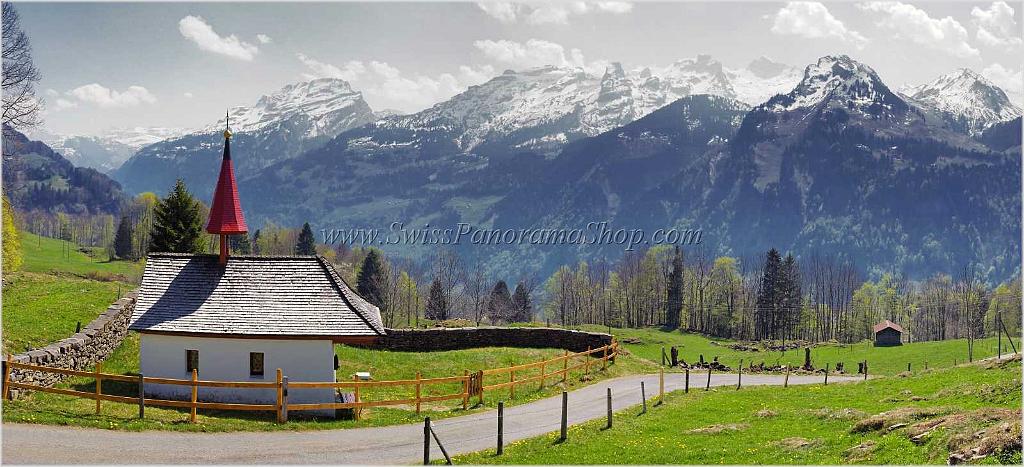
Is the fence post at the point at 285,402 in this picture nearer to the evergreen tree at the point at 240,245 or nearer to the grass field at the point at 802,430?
the grass field at the point at 802,430

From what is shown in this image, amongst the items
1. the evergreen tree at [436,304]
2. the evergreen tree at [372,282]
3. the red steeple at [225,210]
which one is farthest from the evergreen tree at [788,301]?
the red steeple at [225,210]

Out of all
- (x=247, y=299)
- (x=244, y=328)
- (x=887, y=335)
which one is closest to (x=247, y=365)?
(x=244, y=328)

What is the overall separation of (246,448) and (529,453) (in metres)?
8.63

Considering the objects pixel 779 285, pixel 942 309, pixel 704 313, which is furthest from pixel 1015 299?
pixel 704 313

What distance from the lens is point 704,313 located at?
151m

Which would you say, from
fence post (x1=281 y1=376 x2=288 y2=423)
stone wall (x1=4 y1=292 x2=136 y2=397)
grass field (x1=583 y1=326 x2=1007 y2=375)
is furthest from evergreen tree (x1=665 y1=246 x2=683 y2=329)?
fence post (x1=281 y1=376 x2=288 y2=423)

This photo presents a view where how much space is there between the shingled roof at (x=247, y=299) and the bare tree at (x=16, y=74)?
52.5 ft

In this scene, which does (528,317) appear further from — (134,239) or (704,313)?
(134,239)

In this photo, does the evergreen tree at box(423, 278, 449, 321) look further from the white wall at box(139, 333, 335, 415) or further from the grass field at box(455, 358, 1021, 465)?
the white wall at box(139, 333, 335, 415)

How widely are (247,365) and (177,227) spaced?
33.0 metres

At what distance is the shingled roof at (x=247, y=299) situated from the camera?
1258 inches

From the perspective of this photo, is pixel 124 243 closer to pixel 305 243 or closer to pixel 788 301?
pixel 305 243

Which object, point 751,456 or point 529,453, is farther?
point 529,453

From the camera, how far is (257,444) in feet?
82.1
